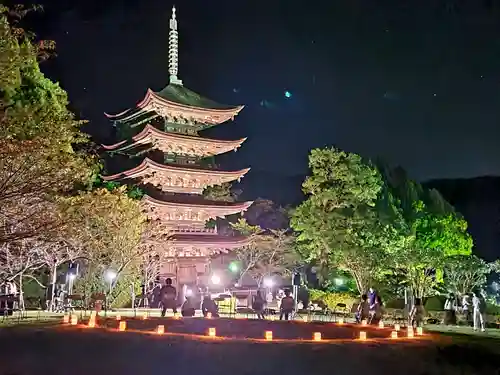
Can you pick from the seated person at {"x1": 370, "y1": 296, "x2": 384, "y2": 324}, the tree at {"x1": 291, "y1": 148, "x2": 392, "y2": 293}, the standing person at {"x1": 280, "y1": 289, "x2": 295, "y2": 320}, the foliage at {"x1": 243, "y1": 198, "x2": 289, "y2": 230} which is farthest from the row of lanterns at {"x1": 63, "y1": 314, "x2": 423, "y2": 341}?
the foliage at {"x1": 243, "y1": 198, "x2": 289, "y2": 230}

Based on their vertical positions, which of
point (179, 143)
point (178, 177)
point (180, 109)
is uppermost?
point (180, 109)

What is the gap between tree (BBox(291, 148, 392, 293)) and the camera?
3105cm

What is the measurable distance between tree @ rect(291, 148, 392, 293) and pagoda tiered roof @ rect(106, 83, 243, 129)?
6.16 m

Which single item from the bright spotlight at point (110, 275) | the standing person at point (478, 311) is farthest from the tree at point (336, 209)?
the bright spotlight at point (110, 275)

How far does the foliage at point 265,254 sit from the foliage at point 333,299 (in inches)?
212

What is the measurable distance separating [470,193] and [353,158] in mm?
29960

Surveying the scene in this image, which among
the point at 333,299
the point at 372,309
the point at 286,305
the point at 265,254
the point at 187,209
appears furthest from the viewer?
the point at 265,254

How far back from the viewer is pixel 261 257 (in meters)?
38.3

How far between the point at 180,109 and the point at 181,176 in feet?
12.7

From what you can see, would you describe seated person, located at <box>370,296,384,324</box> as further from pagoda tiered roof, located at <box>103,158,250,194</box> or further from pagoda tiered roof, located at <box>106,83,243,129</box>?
pagoda tiered roof, located at <box>106,83,243,129</box>

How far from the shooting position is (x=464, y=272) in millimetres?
26969

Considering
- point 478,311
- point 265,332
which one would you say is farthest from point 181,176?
point 265,332

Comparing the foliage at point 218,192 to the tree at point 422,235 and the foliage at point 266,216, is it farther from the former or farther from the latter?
the tree at point 422,235

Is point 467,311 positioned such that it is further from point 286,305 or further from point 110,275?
point 110,275
